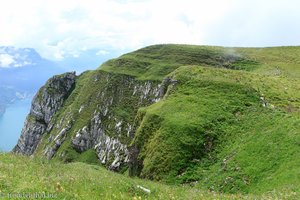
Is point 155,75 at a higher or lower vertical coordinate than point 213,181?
higher

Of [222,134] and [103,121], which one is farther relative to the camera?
[103,121]

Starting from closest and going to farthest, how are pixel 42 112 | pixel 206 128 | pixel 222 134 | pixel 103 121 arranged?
pixel 222 134 → pixel 206 128 → pixel 103 121 → pixel 42 112

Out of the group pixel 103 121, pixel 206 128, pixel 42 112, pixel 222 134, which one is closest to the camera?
pixel 222 134

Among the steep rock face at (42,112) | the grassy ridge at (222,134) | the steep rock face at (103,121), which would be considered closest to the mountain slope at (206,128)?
the grassy ridge at (222,134)

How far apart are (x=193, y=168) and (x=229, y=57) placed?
321 ft

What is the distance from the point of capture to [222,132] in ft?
182

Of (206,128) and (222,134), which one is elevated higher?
(206,128)

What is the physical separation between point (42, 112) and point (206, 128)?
153616 mm

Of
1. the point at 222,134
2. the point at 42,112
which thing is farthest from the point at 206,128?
the point at 42,112

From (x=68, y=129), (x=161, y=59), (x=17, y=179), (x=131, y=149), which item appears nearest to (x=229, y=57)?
(x=161, y=59)

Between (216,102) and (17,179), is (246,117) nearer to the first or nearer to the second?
(216,102)

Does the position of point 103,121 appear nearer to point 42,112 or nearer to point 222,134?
point 42,112

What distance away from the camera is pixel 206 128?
57.0 metres

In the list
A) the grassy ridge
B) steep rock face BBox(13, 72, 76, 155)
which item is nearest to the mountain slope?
the grassy ridge
